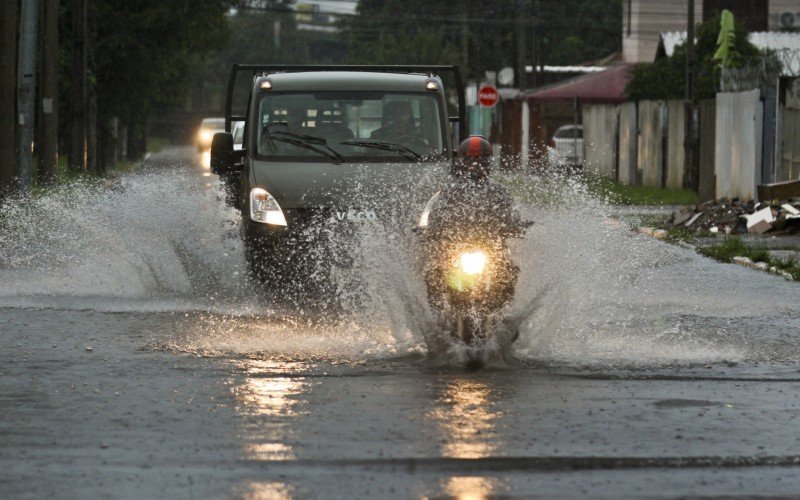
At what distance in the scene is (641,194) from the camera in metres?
36.8

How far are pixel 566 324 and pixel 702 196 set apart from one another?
20.6 metres

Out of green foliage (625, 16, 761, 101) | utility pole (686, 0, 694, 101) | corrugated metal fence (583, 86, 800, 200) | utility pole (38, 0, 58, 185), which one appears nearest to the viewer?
corrugated metal fence (583, 86, 800, 200)

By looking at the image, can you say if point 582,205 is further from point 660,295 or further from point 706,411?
point 706,411

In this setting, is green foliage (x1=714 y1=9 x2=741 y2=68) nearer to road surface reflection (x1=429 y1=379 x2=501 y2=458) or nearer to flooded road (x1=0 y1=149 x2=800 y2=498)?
flooded road (x1=0 y1=149 x2=800 y2=498)

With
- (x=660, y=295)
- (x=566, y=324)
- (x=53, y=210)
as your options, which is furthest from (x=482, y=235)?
(x=53, y=210)

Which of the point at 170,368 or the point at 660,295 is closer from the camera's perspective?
the point at 170,368

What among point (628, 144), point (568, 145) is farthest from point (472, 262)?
point (568, 145)

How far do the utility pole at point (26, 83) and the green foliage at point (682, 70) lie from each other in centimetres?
2504

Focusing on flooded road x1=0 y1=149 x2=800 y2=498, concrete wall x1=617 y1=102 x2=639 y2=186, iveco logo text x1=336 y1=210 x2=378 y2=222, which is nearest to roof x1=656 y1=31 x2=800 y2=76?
concrete wall x1=617 y1=102 x2=639 y2=186

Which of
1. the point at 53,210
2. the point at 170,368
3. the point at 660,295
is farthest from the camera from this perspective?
the point at 53,210

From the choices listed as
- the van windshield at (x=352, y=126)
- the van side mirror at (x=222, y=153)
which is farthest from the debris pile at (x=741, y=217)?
the van side mirror at (x=222, y=153)

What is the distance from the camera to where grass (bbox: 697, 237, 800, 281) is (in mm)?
17702

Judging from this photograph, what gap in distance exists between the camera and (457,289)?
33.5 ft

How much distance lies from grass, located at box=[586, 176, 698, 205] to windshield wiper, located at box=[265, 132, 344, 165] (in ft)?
50.8
